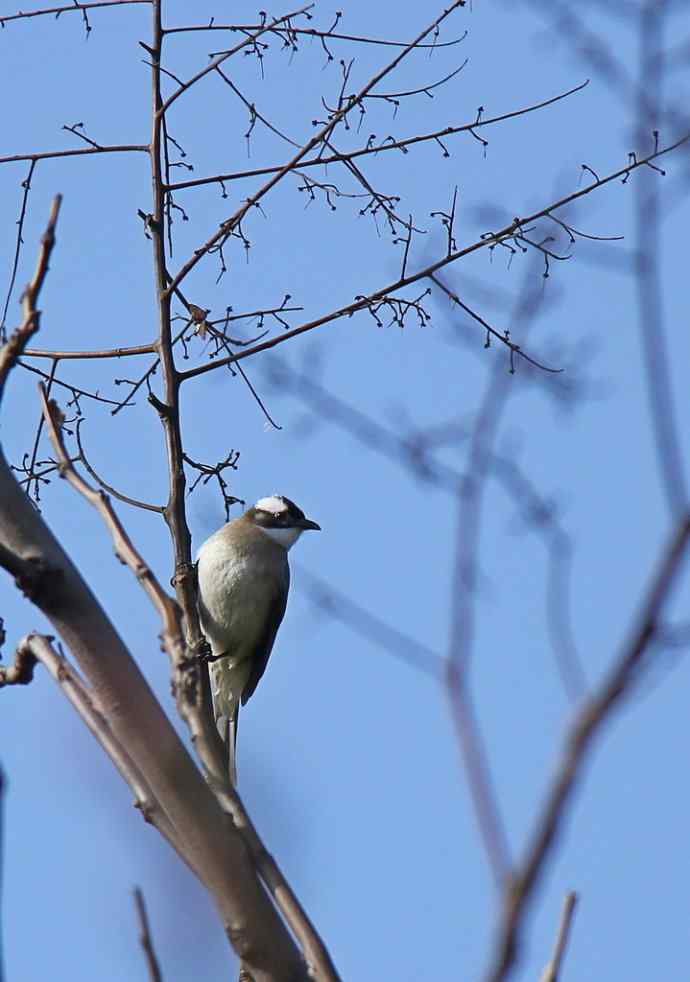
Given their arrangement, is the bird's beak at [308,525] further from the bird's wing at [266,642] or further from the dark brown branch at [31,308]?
the dark brown branch at [31,308]

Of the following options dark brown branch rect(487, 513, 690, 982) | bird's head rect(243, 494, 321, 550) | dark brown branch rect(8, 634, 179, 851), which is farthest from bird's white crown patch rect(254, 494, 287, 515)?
dark brown branch rect(487, 513, 690, 982)

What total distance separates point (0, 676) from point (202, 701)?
47cm

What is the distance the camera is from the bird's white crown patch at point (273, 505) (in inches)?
339

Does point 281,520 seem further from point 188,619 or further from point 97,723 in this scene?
point 97,723

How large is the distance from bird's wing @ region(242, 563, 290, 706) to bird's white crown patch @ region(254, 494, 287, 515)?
53 cm

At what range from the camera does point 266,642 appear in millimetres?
8102

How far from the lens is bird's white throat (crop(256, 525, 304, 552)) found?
27.8 ft

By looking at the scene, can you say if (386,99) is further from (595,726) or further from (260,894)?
(595,726)

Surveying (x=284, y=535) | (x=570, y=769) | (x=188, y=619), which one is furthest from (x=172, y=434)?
(x=284, y=535)

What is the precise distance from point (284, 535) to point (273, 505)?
242mm

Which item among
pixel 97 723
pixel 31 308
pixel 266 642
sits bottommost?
pixel 97 723

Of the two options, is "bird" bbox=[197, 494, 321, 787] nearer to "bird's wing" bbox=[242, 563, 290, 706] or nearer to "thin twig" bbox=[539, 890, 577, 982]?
"bird's wing" bbox=[242, 563, 290, 706]

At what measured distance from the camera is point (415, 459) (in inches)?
133

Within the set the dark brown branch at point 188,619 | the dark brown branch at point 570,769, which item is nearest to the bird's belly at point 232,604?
the dark brown branch at point 188,619
